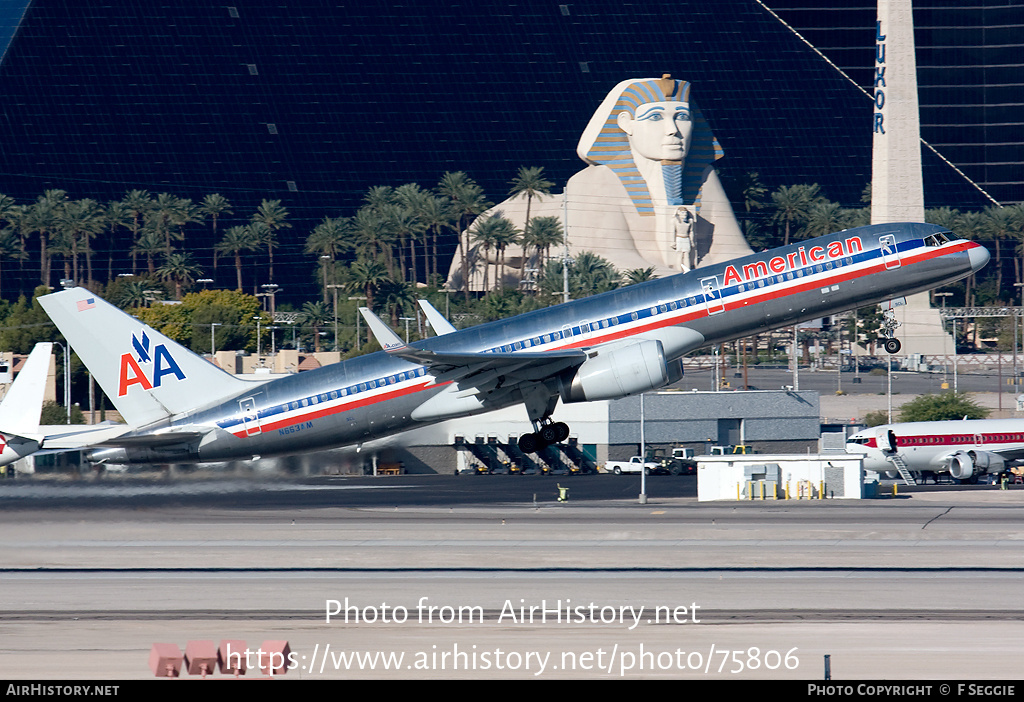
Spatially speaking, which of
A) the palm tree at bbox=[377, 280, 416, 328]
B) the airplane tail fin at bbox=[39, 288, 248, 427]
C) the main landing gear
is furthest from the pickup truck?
the palm tree at bbox=[377, 280, 416, 328]

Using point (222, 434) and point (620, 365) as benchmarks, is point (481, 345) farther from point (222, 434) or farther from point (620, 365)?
point (222, 434)

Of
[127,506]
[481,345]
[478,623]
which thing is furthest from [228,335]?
[478,623]

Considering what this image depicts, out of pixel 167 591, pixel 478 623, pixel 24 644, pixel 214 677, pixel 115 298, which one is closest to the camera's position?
pixel 214 677

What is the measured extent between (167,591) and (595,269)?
156359 mm

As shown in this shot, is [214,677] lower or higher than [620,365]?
lower

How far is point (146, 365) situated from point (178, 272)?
462 feet

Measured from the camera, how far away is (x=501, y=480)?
8981 centimetres

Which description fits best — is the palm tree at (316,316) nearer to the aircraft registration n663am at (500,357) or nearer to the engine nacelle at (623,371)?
the aircraft registration n663am at (500,357)

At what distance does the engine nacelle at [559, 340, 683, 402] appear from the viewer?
44.2 meters

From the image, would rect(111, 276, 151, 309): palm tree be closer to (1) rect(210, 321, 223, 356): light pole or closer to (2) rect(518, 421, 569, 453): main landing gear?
(1) rect(210, 321, 223, 356): light pole

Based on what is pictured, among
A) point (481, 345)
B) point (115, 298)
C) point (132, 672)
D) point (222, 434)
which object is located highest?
point (115, 298)

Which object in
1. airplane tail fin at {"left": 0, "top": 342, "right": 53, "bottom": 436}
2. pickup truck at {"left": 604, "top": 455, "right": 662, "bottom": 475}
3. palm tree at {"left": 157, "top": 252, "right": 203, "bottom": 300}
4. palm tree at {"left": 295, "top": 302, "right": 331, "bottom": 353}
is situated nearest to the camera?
airplane tail fin at {"left": 0, "top": 342, "right": 53, "bottom": 436}

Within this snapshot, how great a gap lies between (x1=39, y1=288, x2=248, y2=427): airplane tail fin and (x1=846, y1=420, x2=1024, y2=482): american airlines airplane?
54.5 metres

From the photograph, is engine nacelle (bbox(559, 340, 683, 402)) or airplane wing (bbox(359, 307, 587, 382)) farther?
engine nacelle (bbox(559, 340, 683, 402))
